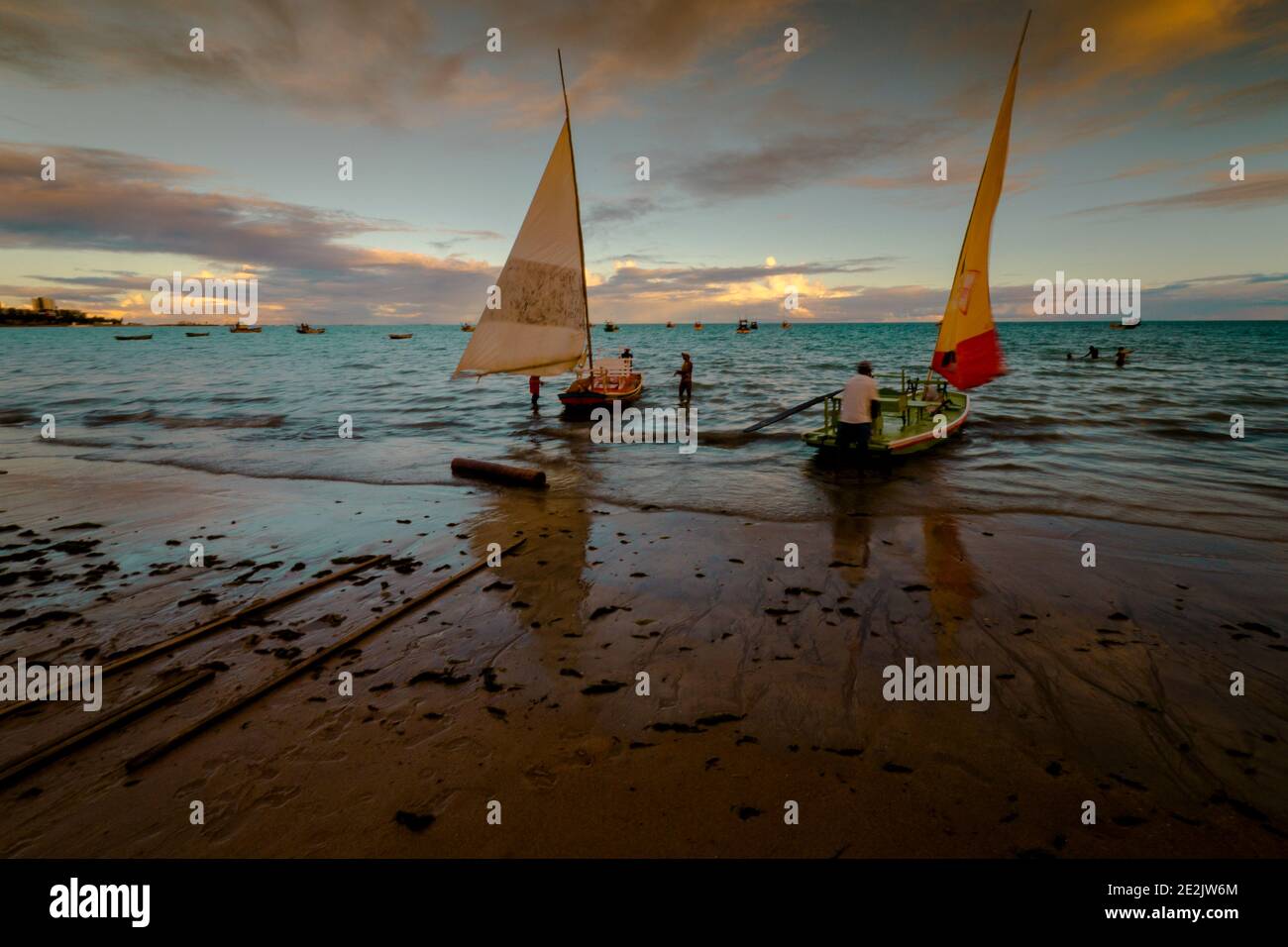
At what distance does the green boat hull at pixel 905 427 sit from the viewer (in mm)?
16062

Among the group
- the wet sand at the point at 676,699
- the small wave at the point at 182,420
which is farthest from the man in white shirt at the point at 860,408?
the small wave at the point at 182,420

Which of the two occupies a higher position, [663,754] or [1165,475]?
[1165,475]

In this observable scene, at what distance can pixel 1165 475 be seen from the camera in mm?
15352

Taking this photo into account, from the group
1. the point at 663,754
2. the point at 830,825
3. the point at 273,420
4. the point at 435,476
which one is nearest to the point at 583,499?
the point at 435,476

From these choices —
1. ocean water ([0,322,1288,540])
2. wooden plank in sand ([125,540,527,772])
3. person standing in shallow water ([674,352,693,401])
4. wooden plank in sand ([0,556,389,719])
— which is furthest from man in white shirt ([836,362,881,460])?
person standing in shallow water ([674,352,693,401])

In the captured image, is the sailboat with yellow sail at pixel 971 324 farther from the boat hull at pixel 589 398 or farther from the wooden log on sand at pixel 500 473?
the boat hull at pixel 589 398

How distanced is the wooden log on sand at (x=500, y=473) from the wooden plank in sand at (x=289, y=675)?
536 centimetres

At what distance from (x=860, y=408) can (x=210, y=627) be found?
46.8 feet

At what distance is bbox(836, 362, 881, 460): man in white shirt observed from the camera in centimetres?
1447

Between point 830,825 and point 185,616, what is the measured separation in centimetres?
850

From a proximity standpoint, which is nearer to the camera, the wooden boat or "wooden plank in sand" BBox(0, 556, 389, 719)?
"wooden plank in sand" BBox(0, 556, 389, 719)

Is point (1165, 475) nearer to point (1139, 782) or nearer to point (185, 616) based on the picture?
point (1139, 782)

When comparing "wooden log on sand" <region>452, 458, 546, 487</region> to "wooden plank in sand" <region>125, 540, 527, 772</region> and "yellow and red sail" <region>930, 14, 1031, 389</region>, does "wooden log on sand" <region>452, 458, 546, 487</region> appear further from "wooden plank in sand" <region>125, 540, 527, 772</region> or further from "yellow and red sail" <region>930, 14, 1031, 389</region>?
"yellow and red sail" <region>930, 14, 1031, 389</region>

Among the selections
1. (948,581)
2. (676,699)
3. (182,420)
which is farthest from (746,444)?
(182,420)
